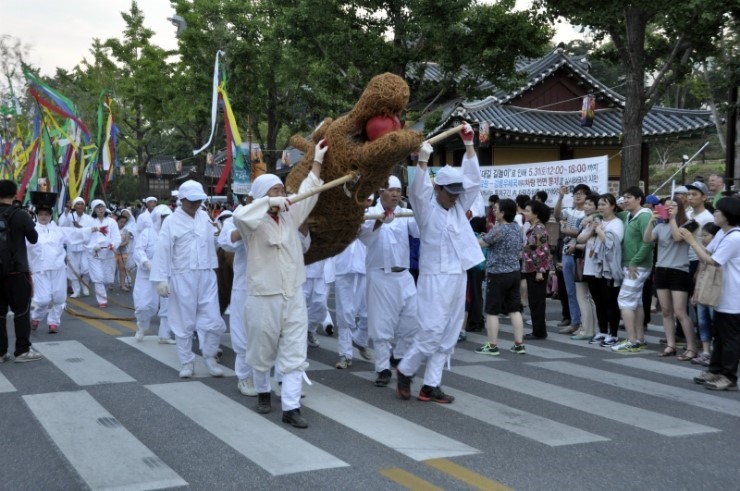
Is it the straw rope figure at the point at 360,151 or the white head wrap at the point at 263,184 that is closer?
the straw rope figure at the point at 360,151

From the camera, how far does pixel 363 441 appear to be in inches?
193

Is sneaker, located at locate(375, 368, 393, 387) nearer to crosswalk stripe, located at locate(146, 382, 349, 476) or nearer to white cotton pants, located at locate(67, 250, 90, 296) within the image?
crosswalk stripe, located at locate(146, 382, 349, 476)

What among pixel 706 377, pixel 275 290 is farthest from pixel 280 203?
pixel 706 377

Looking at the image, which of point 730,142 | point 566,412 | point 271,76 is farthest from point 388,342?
point 271,76

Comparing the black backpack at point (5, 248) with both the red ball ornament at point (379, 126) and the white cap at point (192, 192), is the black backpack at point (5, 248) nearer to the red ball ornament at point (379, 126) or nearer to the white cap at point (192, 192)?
the white cap at point (192, 192)

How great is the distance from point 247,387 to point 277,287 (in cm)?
123

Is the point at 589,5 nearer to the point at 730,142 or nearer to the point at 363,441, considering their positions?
the point at 730,142

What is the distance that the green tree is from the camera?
1180cm

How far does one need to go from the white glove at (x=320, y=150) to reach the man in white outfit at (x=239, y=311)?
3.27ft

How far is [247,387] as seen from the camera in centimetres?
625

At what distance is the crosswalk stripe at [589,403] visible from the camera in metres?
5.32

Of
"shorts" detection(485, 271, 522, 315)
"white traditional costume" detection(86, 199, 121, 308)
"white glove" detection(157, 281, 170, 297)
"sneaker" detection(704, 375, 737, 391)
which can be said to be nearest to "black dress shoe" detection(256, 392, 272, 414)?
"white glove" detection(157, 281, 170, 297)

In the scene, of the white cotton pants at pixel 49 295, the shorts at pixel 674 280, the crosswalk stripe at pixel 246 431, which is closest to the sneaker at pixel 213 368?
the crosswalk stripe at pixel 246 431

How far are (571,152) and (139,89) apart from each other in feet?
58.4
